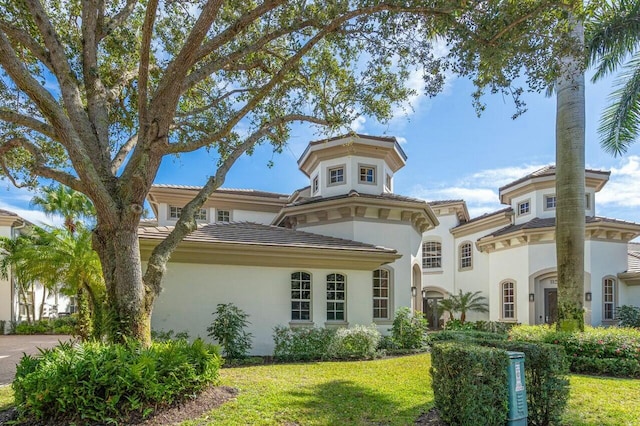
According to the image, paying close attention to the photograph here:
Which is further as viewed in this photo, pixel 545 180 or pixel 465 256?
pixel 465 256

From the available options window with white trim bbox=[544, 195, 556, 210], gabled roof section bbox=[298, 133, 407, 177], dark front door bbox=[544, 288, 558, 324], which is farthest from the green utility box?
window with white trim bbox=[544, 195, 556, 210]

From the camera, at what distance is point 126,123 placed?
11578mm

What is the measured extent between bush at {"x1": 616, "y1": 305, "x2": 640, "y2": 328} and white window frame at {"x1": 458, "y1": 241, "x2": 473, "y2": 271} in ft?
25.7

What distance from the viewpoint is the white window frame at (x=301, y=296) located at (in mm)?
13102

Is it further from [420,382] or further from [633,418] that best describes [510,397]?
[420,382]

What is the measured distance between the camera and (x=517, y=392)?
17.4ft

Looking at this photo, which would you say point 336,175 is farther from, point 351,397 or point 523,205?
point 523,205

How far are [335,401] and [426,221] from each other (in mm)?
11440

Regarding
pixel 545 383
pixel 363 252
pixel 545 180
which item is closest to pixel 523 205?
pixel 545 180

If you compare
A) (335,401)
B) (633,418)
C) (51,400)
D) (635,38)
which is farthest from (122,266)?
(635,38)

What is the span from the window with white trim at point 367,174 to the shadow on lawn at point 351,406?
33.1 ft

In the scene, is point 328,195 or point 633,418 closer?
point 633,418

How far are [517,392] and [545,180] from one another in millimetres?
18088

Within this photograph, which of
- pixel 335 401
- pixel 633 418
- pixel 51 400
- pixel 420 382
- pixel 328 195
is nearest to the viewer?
pixel 51 400
